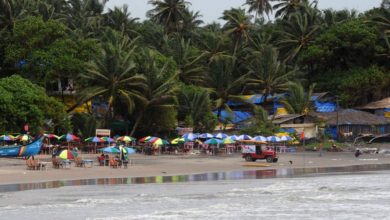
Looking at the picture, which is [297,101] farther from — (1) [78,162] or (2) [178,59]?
(1) [78,162]

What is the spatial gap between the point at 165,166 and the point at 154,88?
17699 millimetres

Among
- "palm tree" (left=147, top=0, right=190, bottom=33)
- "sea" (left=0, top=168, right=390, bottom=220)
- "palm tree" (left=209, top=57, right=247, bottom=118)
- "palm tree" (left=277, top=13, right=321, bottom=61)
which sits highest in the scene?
"palm tree" (left=147, top=0, right=190, bottom=33)

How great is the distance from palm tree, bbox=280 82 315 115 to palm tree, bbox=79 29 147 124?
1969 centimetres

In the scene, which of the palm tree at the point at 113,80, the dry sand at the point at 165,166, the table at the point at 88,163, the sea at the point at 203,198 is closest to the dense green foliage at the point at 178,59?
the palm tree at the point at 113,80

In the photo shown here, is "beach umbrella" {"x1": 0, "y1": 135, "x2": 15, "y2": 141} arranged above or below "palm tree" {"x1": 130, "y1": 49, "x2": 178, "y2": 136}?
below

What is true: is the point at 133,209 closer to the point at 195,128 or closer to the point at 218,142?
the point at 218,142

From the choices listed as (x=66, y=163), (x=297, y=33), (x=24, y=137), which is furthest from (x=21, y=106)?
(x=297, y=33)

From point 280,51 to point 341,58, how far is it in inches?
330

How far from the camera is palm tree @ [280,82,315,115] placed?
69125mm

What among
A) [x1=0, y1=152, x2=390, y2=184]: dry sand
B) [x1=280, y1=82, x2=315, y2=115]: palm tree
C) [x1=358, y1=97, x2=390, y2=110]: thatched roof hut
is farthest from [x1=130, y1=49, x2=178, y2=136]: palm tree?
[x1=358, y1=97, x2=390, y2=110]: thatched roof hut

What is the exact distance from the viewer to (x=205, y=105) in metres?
63.1

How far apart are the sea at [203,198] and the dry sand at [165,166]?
2.76 m

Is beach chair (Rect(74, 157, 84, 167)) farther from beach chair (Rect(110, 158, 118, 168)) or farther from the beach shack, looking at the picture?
the beach shack

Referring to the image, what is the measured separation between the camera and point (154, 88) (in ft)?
191
